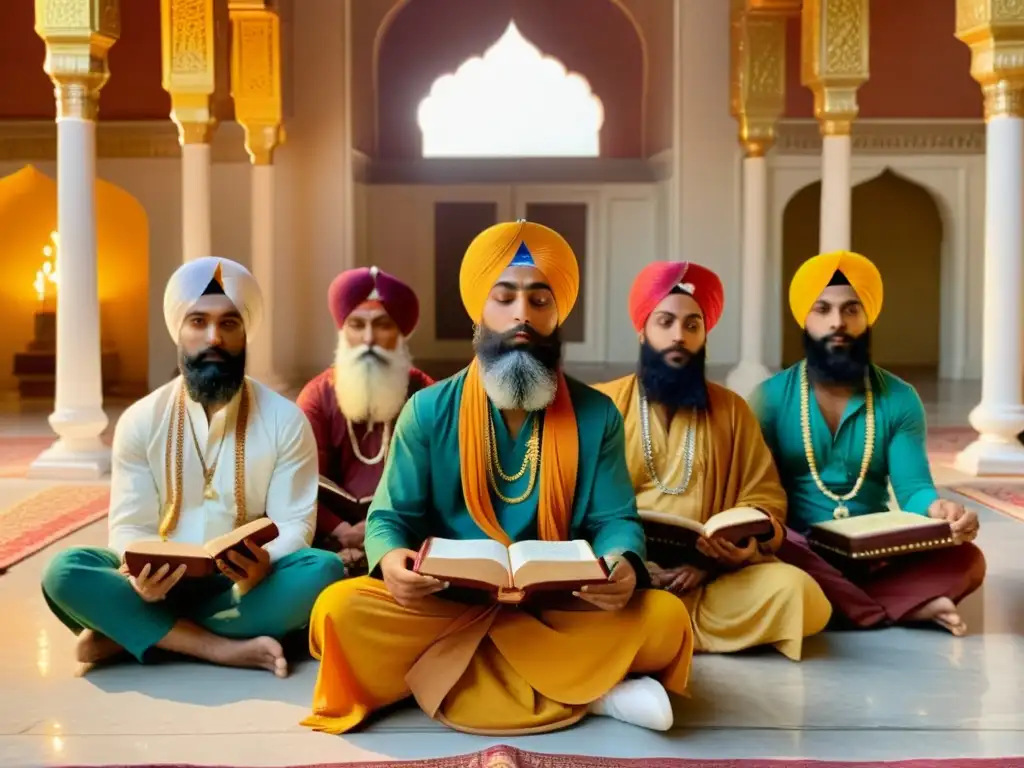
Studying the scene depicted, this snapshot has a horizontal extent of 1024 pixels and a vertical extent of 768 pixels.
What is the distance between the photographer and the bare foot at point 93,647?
3.23 metres

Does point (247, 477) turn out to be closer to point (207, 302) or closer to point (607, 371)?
point (207, 302)

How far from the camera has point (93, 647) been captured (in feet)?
10.6

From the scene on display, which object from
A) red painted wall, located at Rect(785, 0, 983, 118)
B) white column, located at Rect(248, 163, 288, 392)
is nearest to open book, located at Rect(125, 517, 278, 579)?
white column, located at Rect(248, 163, 288, 392)

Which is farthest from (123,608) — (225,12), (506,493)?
(225,12)

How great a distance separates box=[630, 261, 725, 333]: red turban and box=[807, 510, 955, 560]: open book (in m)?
0.67

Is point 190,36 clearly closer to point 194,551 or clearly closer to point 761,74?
point 761,74

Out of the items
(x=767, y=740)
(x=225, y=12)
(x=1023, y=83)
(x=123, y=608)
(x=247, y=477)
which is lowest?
(x=767, y=740)

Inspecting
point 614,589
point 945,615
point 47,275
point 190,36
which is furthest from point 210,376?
point 47,275

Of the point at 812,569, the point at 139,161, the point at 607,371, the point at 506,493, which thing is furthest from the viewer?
the point at 607,371

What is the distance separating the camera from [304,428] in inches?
131

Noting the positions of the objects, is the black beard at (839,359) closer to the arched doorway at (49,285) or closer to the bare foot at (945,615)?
the bare foot at (945,615)

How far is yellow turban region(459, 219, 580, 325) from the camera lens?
2.92m

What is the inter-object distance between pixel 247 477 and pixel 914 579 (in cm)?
185

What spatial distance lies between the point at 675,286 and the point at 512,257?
65 cm
